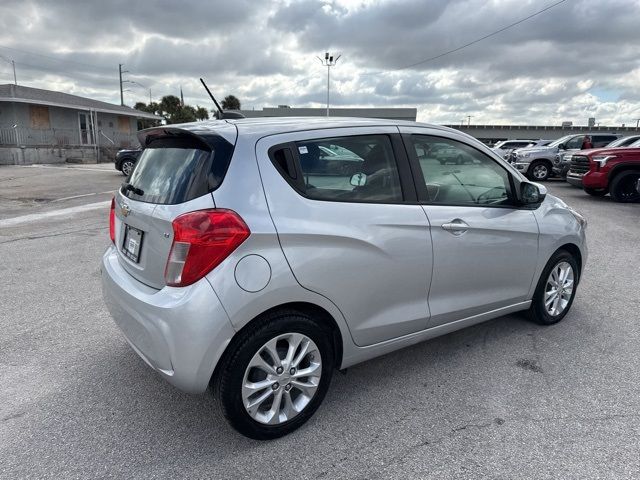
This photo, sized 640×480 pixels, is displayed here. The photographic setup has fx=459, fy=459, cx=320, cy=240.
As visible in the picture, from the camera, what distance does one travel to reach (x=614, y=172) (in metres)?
11.7

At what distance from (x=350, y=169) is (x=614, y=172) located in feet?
38.2

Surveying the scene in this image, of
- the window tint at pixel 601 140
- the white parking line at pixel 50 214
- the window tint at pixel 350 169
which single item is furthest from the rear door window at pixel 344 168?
the window tint at pixel 601 140

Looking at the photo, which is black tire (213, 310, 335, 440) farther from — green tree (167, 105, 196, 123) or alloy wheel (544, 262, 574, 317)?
green tree (167, 105, 196, 123)

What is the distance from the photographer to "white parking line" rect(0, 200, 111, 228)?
8750 millimetres

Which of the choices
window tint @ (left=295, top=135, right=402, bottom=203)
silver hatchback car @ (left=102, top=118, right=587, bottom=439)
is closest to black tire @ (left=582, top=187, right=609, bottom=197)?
silver hatchback car @ (left=102, top=118, right=587, bottom=439)

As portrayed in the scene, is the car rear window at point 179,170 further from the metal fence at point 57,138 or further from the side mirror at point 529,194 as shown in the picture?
the metal fence at point 57,138

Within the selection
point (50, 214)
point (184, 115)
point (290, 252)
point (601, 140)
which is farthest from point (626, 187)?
point (184, 115)

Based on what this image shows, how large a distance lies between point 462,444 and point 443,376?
28.9 inches

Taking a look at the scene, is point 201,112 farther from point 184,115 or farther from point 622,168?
point 622,168

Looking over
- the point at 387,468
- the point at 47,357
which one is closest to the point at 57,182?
the point at 47,357

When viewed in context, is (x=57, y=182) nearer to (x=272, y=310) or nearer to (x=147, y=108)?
(x=272, y=310)

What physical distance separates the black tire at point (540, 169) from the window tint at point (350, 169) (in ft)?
54.0

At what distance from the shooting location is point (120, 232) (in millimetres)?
2965

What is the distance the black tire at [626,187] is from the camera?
11648mm
